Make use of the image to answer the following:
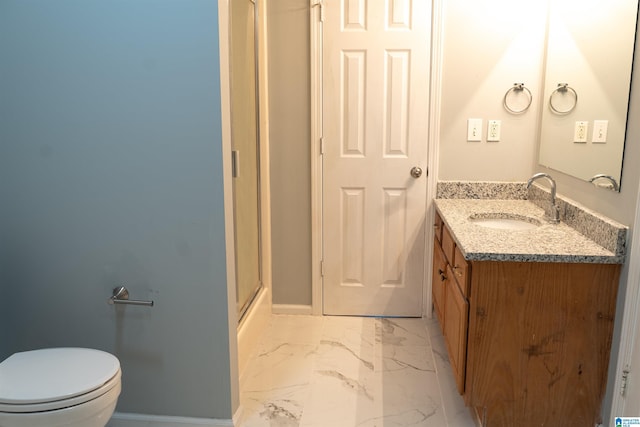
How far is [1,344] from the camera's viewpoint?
2.23 meters

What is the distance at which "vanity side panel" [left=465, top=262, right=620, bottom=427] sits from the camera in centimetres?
192

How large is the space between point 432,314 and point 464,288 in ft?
4.36

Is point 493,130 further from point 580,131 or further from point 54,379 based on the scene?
point 54,379

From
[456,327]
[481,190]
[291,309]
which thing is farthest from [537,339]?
[291,309]

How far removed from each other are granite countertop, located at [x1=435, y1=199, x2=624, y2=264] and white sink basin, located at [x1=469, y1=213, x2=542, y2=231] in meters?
0.03

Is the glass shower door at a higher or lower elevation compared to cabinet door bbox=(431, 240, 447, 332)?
higher

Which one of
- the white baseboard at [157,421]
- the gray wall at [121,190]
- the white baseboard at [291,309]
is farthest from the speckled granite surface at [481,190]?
the white baseboard at [157,421]

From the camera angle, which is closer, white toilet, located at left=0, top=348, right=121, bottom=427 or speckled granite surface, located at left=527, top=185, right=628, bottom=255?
white toilet, located at left=0, top=348, right=121, bottom=427

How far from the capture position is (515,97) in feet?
9.77

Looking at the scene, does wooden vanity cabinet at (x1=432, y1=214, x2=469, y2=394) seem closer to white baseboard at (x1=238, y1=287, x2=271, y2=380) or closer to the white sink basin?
the white sink basin

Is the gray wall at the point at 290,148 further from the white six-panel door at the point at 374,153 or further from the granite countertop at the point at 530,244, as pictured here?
the granite countertop at the point at 530,244

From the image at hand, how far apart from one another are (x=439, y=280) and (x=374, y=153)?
33.1 inches

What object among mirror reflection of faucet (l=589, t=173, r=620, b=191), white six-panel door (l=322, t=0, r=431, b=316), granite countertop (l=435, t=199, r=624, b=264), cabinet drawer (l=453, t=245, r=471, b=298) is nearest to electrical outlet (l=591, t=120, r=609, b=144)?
mirror reflection of faucet (l=589, t=173, r=620, b=191)

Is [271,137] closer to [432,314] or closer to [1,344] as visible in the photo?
[432,314]
